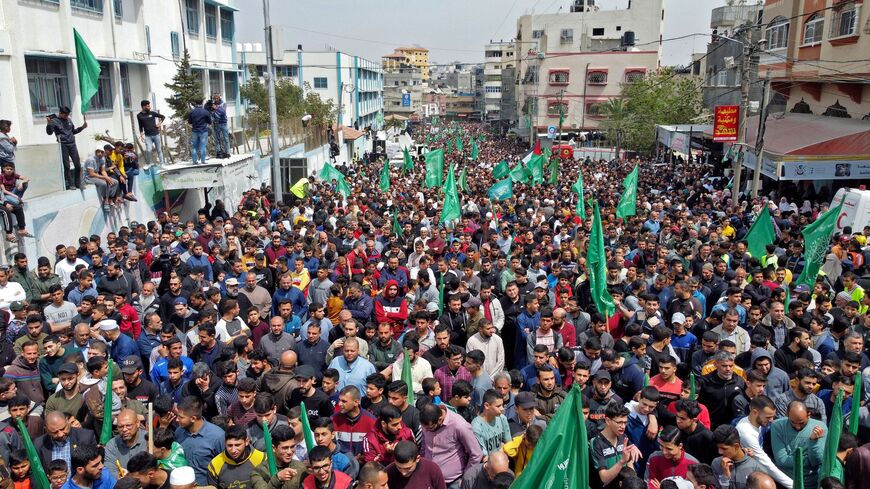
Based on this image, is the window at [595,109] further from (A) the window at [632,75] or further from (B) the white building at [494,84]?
(B) the white building at [494,84]

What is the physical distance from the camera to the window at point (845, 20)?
838 inches

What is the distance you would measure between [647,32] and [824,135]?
172ft

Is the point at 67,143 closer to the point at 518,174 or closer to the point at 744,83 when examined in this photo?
the point at 518,174

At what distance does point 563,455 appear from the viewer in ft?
13.8

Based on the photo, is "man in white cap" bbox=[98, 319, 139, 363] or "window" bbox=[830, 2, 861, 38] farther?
"window" bbox=[830, 2, 861, 38]

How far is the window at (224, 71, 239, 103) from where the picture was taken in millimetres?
35562

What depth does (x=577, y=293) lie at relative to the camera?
31.9ft

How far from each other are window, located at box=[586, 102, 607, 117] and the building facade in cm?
2996

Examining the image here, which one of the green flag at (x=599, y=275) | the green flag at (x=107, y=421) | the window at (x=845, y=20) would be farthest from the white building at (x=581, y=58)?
the green flag at (x=107, y=421)

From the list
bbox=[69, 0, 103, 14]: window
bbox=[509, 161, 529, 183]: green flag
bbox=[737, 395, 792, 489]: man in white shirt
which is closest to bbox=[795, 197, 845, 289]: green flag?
bbox=[737, 395, 792, 489]: man in white shirt

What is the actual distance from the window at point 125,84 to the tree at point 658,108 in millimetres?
30454

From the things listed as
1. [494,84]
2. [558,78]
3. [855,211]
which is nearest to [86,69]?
[855,211]

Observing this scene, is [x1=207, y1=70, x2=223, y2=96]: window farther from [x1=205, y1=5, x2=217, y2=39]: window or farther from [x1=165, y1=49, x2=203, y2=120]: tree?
[x1=165, y1=49, x2=203, y2=120]: tree

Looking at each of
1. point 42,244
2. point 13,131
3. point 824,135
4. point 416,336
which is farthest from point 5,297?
point 824,135
